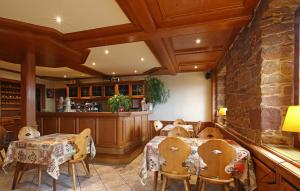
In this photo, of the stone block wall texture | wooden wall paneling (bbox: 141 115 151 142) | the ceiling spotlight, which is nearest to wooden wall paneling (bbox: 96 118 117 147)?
wooden wall paneling (bbox: 141 115 151 142)

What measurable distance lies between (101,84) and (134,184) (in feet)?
16.0

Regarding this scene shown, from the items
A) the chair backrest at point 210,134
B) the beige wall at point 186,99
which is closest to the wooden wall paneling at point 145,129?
the beige wall at point 186,99

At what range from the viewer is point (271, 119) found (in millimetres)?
1997

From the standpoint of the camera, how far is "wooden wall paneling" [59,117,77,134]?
4.70 m

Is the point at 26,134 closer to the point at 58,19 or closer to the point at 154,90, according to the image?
the point at 58,19

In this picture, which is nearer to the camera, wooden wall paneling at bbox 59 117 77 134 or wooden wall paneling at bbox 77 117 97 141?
wooden wall paneling at bbox 77 117 97 141

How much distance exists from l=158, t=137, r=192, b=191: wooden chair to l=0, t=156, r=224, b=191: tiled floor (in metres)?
0.68

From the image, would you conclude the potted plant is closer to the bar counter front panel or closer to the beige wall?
A: the beige wall

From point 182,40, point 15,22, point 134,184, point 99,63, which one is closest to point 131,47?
point 182,40

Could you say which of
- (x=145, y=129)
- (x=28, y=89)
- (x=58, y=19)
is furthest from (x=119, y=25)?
(x=145, y=129)

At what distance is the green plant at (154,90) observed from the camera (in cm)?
641

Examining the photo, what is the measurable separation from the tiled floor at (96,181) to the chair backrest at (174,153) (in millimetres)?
727

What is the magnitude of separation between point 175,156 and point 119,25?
6.89ft

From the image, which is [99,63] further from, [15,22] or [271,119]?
[271,119]
